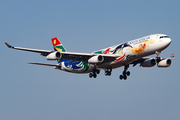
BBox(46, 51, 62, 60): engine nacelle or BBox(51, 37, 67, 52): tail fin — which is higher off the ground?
BBox(51, 37, 67, 52): tail fin

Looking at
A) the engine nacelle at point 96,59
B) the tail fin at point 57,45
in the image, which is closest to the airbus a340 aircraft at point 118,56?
the engine nacelle at point 96,59

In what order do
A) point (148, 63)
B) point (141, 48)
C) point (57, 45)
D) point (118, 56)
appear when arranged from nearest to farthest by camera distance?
point (141, 48)
point (118, 56)
point (148, 63)
point (57, 45)

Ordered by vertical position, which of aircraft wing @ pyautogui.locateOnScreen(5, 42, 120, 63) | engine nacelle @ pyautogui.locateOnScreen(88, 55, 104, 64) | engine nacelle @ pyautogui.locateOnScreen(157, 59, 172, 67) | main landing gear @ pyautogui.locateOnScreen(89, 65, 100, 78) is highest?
aircraft wing @ pyautogui.locateOnScreen(5, 42, 120, 63)

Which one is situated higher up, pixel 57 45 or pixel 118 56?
pixel 57 45

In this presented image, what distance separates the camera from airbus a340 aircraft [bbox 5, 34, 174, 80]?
4853 cm

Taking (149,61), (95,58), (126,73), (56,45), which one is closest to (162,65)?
(149,61)

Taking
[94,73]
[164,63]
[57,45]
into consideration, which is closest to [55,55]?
[94,73]

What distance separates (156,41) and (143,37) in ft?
8.10

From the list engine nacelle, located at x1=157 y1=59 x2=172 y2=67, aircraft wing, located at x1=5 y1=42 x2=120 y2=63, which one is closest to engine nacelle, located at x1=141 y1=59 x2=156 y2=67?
engine nacelle, located at x1=157 y1=59 x2=172 y2=67

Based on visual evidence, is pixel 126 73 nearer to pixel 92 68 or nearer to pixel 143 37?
pixel 92 68

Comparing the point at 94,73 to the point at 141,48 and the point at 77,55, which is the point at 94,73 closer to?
the point at 77,55

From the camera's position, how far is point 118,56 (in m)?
51.2

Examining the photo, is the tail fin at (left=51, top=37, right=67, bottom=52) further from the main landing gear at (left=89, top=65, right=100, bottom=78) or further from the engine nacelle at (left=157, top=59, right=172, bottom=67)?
the engine nacelle at (left=157, top=59, right=172, bottom=67)

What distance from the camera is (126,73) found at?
57750mm
